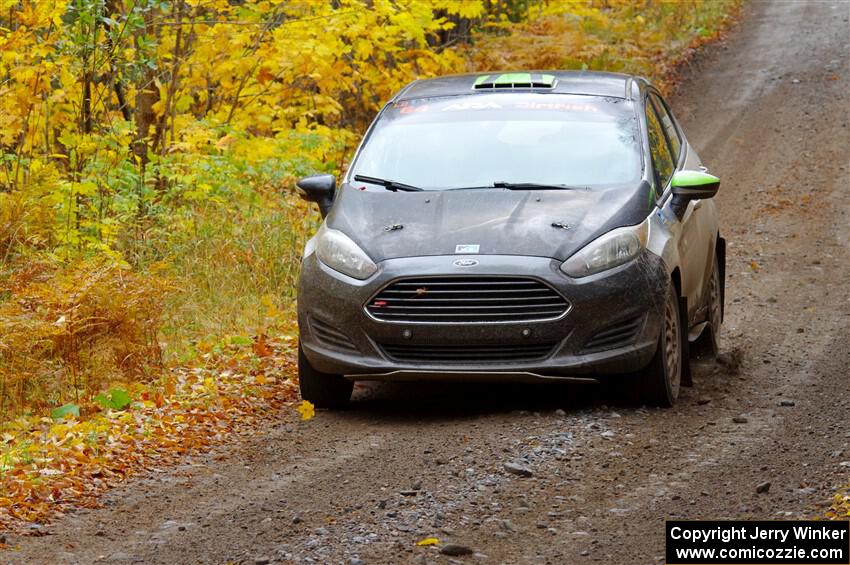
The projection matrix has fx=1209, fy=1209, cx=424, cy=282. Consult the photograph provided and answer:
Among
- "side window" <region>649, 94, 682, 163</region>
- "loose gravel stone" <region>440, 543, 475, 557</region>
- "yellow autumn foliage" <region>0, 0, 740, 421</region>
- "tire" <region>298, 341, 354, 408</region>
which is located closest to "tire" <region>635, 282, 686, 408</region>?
"side window" <region>649, 94, 682, 163</region>

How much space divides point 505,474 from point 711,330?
3.67m

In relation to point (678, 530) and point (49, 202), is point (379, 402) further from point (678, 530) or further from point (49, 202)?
point (49, 202)

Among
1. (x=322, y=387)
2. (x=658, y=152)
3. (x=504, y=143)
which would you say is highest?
(x=504, y=143)

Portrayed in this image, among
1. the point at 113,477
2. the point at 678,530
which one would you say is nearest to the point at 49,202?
the point at 113,477

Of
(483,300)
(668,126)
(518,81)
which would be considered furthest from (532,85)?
(483,300)

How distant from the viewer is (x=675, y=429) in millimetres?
6816

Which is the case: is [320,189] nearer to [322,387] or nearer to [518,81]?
[322,387]

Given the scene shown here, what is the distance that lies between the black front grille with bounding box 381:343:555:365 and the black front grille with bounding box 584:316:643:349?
249 millimetres

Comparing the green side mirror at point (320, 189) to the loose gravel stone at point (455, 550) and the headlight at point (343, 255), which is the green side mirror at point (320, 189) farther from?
the loose gravel stone at point (455, 550)

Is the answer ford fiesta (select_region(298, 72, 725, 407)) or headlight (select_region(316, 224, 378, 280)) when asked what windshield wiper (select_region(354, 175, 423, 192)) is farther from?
headlight (select_region(316, 224, 378, 280))

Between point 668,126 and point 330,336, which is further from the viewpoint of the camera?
point 668,126

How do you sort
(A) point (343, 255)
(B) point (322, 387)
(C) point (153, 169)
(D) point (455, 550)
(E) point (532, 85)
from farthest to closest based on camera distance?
(C) point (153, 169)
(E) point (532, 85)
(B) point (322, 387)
(A) point (343, 255)
(D) point (455, 550)

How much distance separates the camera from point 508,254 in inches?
270

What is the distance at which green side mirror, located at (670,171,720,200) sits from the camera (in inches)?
300
